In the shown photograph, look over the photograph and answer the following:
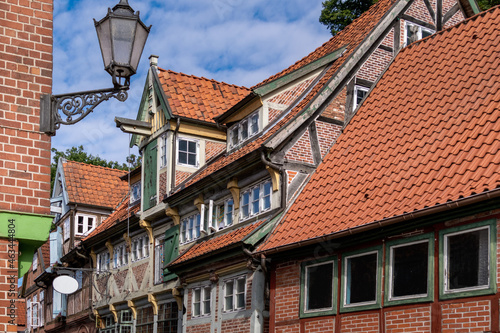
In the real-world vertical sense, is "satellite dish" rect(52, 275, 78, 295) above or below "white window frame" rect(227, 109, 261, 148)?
below

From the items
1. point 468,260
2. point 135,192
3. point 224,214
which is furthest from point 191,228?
point 468,260

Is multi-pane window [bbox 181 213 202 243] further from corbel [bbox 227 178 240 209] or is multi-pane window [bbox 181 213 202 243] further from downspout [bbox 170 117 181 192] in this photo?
corbel [bbox 227 178 240 209]

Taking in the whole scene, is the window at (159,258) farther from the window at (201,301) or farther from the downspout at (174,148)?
the window at (201,301)

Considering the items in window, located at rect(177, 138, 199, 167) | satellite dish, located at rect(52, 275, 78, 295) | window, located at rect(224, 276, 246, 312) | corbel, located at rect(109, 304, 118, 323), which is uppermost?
window, located at rect(177, 138, 199, 167)

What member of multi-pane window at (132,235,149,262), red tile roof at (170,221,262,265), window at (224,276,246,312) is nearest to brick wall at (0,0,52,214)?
red tile roof at (170,221,262,265)

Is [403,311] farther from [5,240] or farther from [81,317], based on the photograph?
[81,317]

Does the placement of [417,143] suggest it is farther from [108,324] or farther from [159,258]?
[108,324]

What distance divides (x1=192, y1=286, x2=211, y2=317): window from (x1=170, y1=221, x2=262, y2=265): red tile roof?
0.87 meters

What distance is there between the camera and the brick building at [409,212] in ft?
39.5

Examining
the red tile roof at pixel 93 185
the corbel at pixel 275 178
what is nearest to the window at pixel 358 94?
the corbel at pixel 275 178

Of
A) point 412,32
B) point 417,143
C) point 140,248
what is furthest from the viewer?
point 140,248

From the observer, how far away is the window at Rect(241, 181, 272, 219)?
1806 centimetres

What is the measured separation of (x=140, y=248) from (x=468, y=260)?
15725 mm

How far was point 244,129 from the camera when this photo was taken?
69.9 ft
